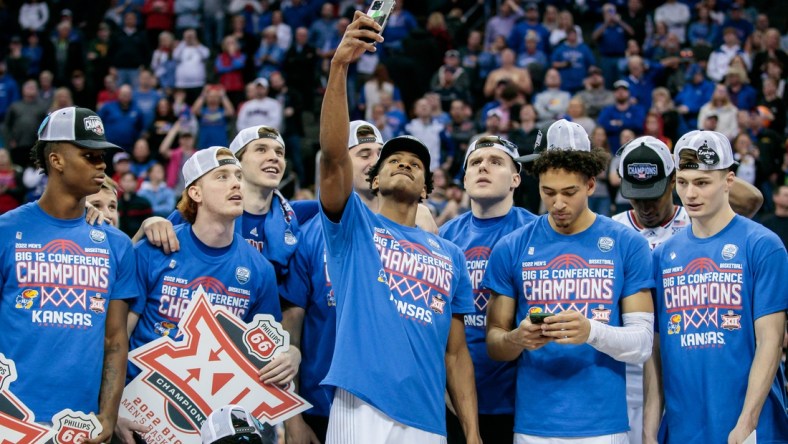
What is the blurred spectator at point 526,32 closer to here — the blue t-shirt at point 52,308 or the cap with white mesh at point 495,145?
the cap with white mesh at point 495,145

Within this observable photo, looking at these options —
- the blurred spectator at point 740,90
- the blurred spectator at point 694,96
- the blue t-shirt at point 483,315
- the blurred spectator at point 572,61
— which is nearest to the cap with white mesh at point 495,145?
the blue t-shirt at point 483,315

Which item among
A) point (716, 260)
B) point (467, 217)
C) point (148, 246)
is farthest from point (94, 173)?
point (716, 260)

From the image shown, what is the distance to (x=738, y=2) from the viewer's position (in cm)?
2036

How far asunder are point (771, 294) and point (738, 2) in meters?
15.8

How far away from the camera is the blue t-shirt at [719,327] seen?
19.7 ft

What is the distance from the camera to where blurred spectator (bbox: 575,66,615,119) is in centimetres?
1792

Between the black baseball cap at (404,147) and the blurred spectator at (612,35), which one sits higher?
the blurred spectator at (612,35)

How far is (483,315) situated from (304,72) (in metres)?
13.7

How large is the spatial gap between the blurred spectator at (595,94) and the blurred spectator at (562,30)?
1405 mm

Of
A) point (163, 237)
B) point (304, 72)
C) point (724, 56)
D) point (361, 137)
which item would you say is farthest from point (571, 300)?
point (304, 72)

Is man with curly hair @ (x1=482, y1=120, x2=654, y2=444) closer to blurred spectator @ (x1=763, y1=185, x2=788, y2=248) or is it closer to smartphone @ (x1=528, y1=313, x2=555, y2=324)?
smartphone @ (x1=528, y1=313, x2=555, y2=324)

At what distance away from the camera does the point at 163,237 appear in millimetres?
6535

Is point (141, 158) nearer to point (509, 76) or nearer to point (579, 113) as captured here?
point (509, 76)

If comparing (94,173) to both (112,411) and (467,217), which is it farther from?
(467,217)
